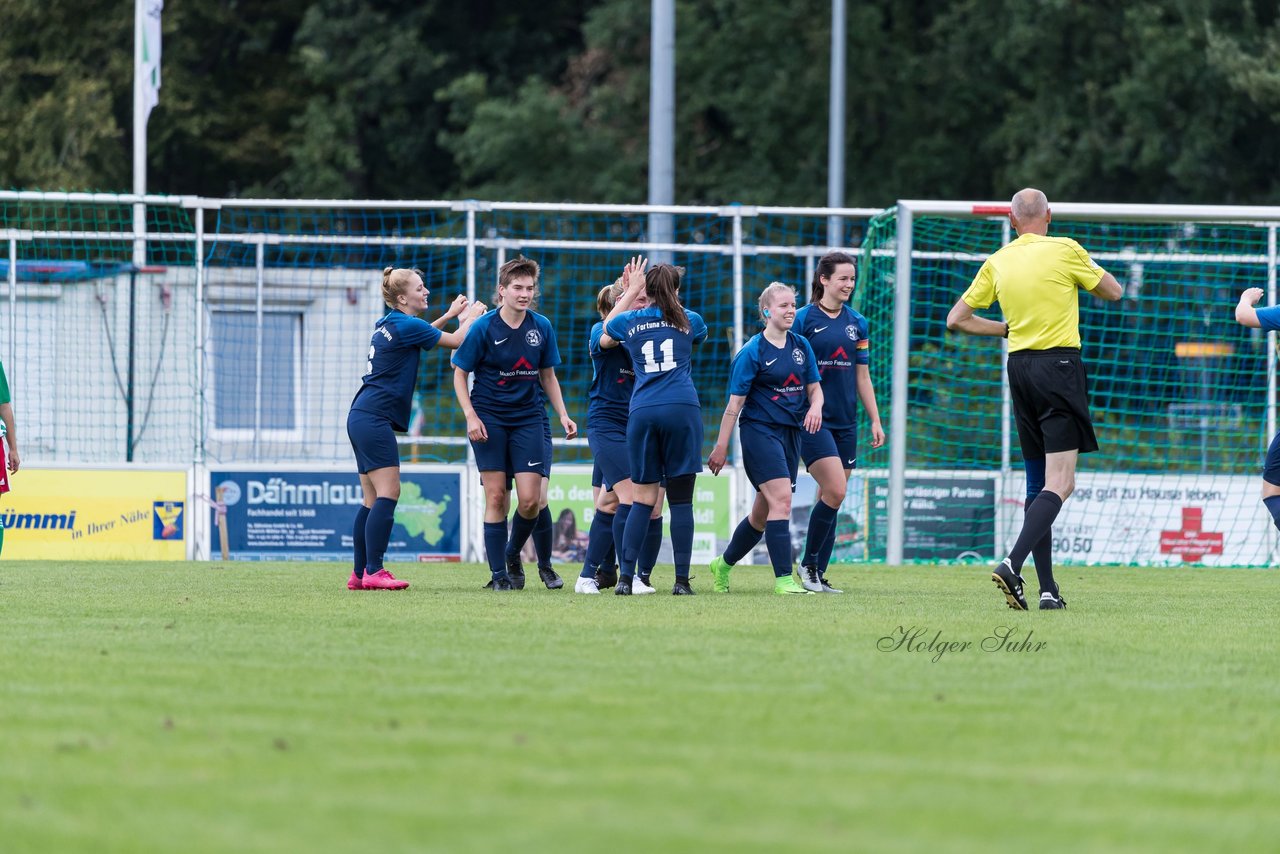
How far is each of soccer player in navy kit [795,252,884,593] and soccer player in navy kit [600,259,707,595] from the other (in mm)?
1001

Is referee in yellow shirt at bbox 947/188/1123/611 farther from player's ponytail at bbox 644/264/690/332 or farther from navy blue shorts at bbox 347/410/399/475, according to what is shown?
navy blue shorts at bbox 347/410/399/475

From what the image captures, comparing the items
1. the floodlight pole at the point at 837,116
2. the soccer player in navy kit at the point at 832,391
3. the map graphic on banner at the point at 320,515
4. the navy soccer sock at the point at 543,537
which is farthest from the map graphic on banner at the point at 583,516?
the floodlight pole at the point at 837,116

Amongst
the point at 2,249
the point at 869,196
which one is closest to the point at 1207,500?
the point at 2,249

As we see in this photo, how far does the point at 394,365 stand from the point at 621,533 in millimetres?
1609

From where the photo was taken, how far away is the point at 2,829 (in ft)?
12.8

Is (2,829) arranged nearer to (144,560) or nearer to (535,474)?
(535,474)

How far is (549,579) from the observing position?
35.5 ft

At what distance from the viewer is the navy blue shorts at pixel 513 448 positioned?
10.4m

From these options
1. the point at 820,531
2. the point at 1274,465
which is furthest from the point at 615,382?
the point at 1274,465

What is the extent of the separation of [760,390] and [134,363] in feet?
24.1

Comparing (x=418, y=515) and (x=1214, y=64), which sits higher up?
(x=1214, y=64)

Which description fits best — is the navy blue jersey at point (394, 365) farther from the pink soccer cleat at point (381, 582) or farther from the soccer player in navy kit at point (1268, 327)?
the soccer player in navy kit at point (1268, 327)

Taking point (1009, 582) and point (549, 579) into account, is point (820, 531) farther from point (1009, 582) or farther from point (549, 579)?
point (1009, 582)

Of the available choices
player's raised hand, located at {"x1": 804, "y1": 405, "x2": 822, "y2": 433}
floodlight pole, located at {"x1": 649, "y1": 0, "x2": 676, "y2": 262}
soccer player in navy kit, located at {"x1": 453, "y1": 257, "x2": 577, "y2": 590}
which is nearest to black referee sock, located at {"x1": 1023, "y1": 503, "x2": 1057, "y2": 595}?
player's raised hand, located at {"x1": 804, "y1": 405, "x2": 822, "y2": 433}
